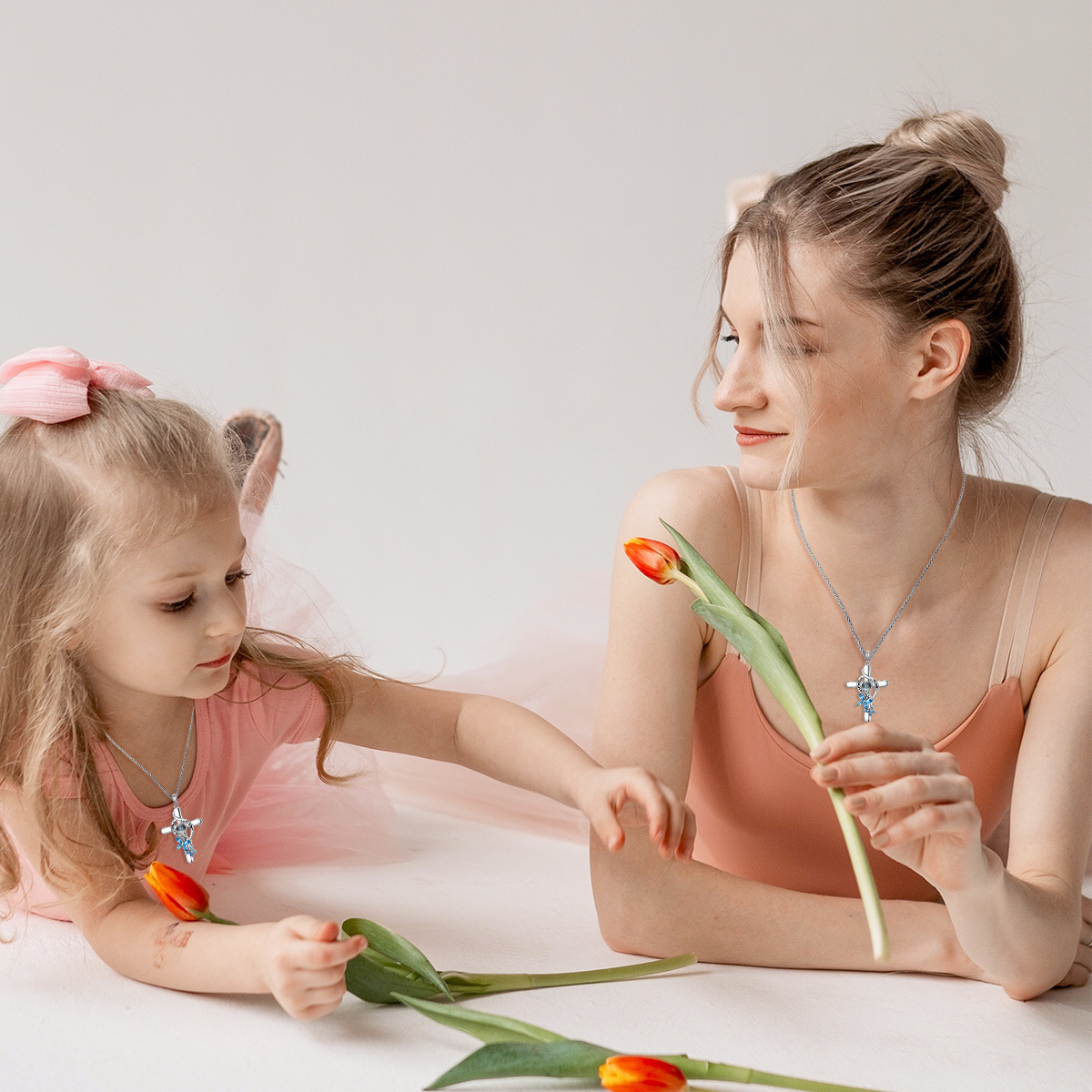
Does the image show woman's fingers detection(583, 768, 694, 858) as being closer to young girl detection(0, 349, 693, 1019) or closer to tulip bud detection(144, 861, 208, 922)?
young girl detection(0, 349, 693, 1019)

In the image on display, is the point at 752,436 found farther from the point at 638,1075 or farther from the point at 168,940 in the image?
the point at 168,940

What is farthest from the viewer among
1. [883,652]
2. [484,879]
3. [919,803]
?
[484,879]

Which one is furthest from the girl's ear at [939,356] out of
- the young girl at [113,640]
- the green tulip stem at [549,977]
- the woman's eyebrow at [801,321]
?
the green tulip stem at [549,977]

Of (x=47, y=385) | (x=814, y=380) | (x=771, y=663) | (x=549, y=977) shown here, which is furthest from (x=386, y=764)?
(x=771, y=663)

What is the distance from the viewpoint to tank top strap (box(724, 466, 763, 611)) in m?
1.48

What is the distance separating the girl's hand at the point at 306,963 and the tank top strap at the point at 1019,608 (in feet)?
2.49

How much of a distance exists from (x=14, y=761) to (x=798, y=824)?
0.84 m

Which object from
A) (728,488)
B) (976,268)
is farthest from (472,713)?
(976,268)

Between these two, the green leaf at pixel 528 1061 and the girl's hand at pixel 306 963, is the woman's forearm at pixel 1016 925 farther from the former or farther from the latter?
the girl's hand at pixel 306 963

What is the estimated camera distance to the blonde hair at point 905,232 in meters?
1.33

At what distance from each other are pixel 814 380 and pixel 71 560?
2.45ft

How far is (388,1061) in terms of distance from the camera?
117 centimetres

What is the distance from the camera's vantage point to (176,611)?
51.1 inches

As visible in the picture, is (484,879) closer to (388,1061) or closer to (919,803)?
(388,1061)
